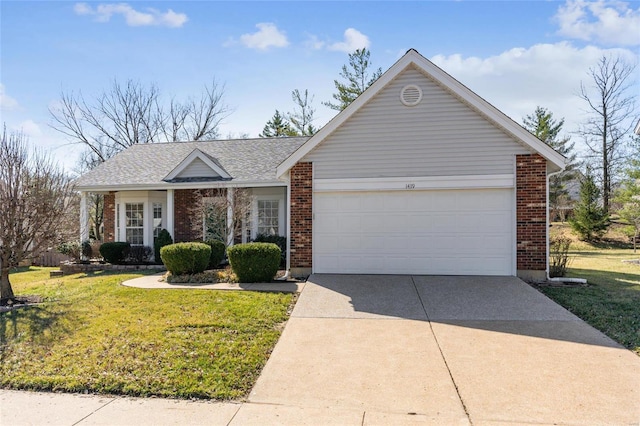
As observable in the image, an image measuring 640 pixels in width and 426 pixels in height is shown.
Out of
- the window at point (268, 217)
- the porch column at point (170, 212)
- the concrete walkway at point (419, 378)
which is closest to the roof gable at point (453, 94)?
the concrete walkway at point (419, 378)

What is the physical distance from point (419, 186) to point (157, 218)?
35.4 feet

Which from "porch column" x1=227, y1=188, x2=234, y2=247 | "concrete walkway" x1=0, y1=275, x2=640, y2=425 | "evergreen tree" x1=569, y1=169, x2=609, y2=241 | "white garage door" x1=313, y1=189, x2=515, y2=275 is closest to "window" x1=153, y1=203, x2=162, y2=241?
"porch column" x1=227, y1=188, x2=234, y2=247

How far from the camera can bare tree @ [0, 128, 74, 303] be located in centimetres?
835

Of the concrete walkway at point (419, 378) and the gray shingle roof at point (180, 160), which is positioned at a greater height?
the gray shingle roof at point (180, 160)

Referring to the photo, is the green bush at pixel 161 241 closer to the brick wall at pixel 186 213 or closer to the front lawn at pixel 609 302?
the brick wall at pixel 186 213

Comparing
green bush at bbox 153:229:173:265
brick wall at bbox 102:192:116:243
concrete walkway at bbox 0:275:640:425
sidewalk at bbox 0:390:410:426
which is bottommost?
sidewalk at bbox 0:390:410:426

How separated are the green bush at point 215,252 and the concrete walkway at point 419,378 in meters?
6.00

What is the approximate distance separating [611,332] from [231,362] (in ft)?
18.7

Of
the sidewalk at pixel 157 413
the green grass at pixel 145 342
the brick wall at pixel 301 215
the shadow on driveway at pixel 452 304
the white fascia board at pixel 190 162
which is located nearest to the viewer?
the sidewalk at pixel 157 413

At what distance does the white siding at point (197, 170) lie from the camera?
1450 centimetres

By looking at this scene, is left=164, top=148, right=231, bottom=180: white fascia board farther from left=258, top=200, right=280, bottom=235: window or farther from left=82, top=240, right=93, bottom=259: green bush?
left=82, top=240, right=93, bottom=259: green bush

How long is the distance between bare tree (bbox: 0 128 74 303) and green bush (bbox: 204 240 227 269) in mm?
4190

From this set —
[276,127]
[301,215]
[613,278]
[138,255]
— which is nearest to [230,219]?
[301,215]

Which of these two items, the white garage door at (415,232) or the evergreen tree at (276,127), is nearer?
the white garage door at (415,232)
